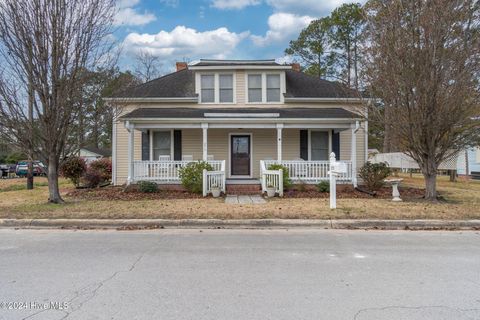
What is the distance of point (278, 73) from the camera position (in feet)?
50.8

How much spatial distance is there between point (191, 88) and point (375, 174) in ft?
30.9

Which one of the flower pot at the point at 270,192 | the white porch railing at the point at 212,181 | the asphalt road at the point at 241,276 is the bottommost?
the asphalt road at the point at 241,276

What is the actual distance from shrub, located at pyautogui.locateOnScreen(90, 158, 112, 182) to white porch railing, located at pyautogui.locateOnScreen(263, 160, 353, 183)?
26.3ft

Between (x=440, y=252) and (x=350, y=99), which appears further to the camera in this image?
(x=350, y=99)

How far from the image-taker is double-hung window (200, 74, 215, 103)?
51.0 feet

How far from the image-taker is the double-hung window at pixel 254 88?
15.5 metres

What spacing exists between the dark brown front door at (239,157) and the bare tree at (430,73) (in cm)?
682

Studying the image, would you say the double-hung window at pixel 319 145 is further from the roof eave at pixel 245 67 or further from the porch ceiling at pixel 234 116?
the roof eave at pixel 245 67

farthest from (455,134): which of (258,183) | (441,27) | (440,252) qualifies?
(258,183)

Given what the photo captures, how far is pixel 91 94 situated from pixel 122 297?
812 cm

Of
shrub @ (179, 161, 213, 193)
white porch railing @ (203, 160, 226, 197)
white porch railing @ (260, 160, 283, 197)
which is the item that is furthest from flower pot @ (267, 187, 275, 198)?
shrub @ (179, 161, 213, 193)

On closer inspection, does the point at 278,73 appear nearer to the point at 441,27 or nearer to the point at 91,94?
the point at 441,27

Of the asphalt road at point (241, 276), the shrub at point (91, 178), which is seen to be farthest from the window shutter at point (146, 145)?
the asphalt road at point (241, 276)

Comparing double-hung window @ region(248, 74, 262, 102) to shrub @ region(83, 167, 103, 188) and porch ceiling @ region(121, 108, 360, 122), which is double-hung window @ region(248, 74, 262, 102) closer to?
porch ceiling @ region(121, 108, 360, 122)
